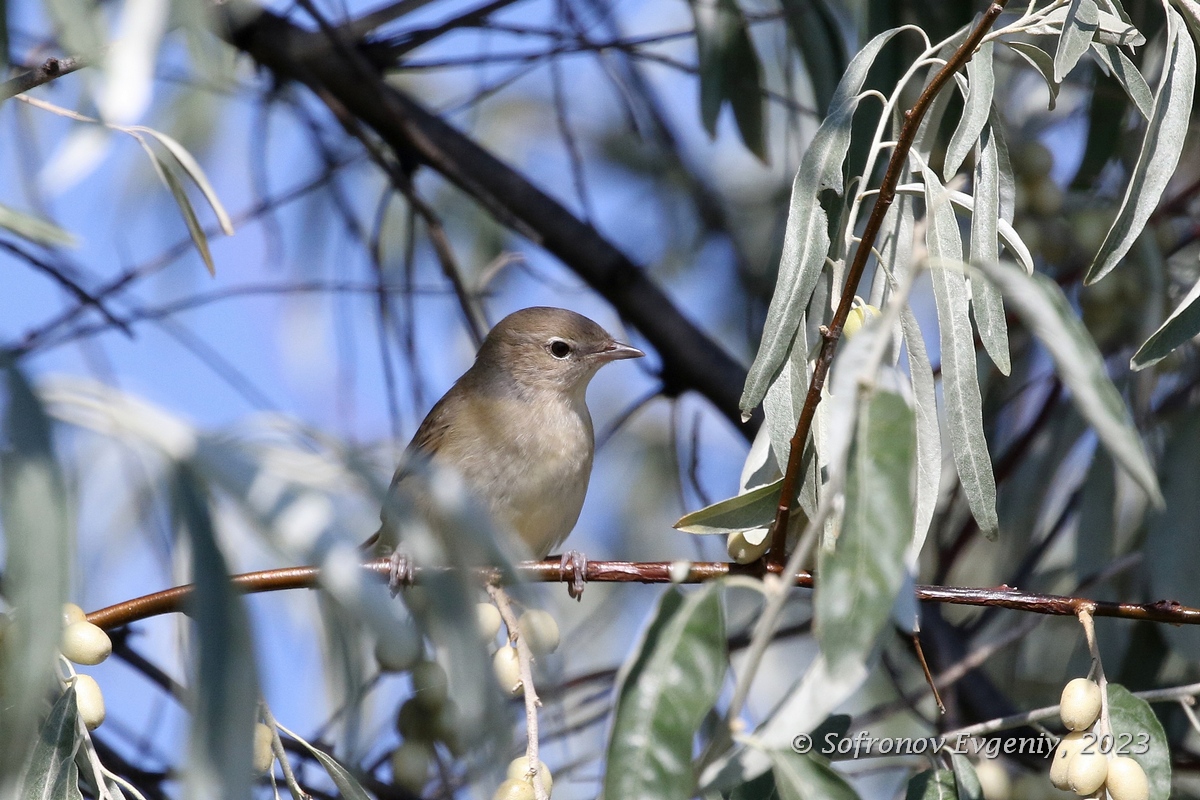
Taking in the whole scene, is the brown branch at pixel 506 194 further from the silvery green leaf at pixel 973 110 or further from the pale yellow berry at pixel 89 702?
the pale yellow berry at pixel 89 702

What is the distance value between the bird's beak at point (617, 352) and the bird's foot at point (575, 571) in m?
1.50

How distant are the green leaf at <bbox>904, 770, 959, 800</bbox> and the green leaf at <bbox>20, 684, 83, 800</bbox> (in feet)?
4.89

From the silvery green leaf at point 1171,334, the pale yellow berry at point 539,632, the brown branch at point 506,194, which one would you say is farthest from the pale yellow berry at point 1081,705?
the brown branch at point 506,194

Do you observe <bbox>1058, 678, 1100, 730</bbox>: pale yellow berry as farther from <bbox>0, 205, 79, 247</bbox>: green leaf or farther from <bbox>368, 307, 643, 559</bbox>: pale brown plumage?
<bbox>368, 307, 643, 559</bbox>: pale brown plumage

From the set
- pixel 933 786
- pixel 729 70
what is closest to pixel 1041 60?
pixel 933 786

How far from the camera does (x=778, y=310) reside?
7.00 feet

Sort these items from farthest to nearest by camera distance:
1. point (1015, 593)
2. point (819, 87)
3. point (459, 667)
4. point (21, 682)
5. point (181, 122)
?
1. point (181, 122)
2. point (819, 87)
3. point (1015, 593)
4. point (459, 667)
5. point (21, 682)

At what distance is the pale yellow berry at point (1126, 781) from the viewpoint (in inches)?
82.0

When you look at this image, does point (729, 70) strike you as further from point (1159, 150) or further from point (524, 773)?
point (524, 773)

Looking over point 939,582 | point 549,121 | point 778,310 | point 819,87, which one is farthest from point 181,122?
point 778,310

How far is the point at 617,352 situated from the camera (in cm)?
489

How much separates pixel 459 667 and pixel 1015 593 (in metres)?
1.26

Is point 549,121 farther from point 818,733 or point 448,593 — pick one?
point 448,593

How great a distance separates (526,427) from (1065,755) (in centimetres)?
272
